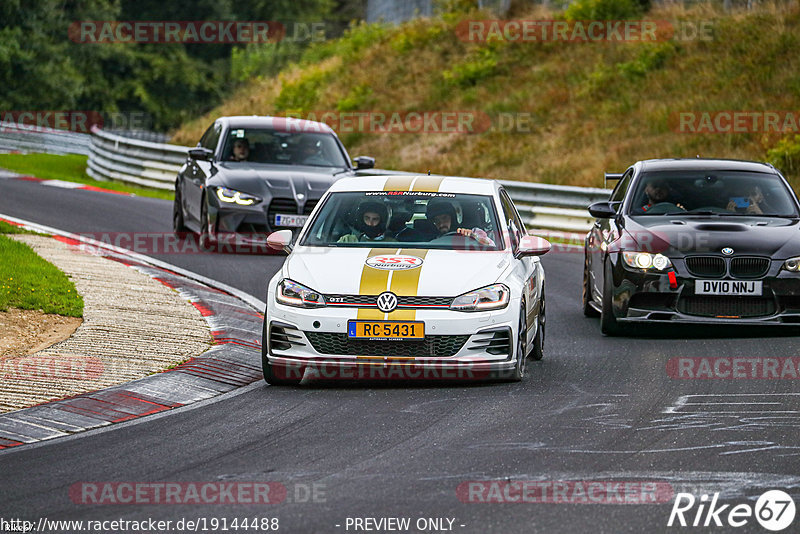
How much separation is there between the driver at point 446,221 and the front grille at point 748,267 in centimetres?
244

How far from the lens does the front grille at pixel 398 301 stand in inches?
364

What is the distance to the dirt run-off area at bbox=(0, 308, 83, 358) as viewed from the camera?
10.2m

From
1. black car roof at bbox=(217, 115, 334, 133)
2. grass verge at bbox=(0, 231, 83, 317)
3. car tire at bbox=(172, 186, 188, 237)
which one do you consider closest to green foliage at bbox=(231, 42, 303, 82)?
black car roof at bbox=(217, 115, 334, 133)

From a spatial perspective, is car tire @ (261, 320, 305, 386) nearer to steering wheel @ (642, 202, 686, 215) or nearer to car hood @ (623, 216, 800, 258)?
car hood @ (623, 216, 800, 258)

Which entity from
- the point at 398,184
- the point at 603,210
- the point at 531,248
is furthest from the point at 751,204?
the point at 398,184

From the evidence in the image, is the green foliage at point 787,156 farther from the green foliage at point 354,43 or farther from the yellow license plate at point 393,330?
the green foliage at point 354,43

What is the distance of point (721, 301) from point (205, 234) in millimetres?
7784

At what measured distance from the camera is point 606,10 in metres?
35.5

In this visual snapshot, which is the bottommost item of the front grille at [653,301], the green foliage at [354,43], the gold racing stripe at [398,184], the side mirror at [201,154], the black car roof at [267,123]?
the front grille at [653,301]

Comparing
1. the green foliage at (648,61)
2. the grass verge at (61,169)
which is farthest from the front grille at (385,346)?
the green foliage at (648,61)

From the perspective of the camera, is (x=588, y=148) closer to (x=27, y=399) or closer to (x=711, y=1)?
(x=711, y=1)

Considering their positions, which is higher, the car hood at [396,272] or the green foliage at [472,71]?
the green foliage at [472,71]

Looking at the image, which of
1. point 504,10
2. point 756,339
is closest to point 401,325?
point 756,339

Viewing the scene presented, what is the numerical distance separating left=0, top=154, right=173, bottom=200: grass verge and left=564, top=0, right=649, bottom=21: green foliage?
13.4 meters
